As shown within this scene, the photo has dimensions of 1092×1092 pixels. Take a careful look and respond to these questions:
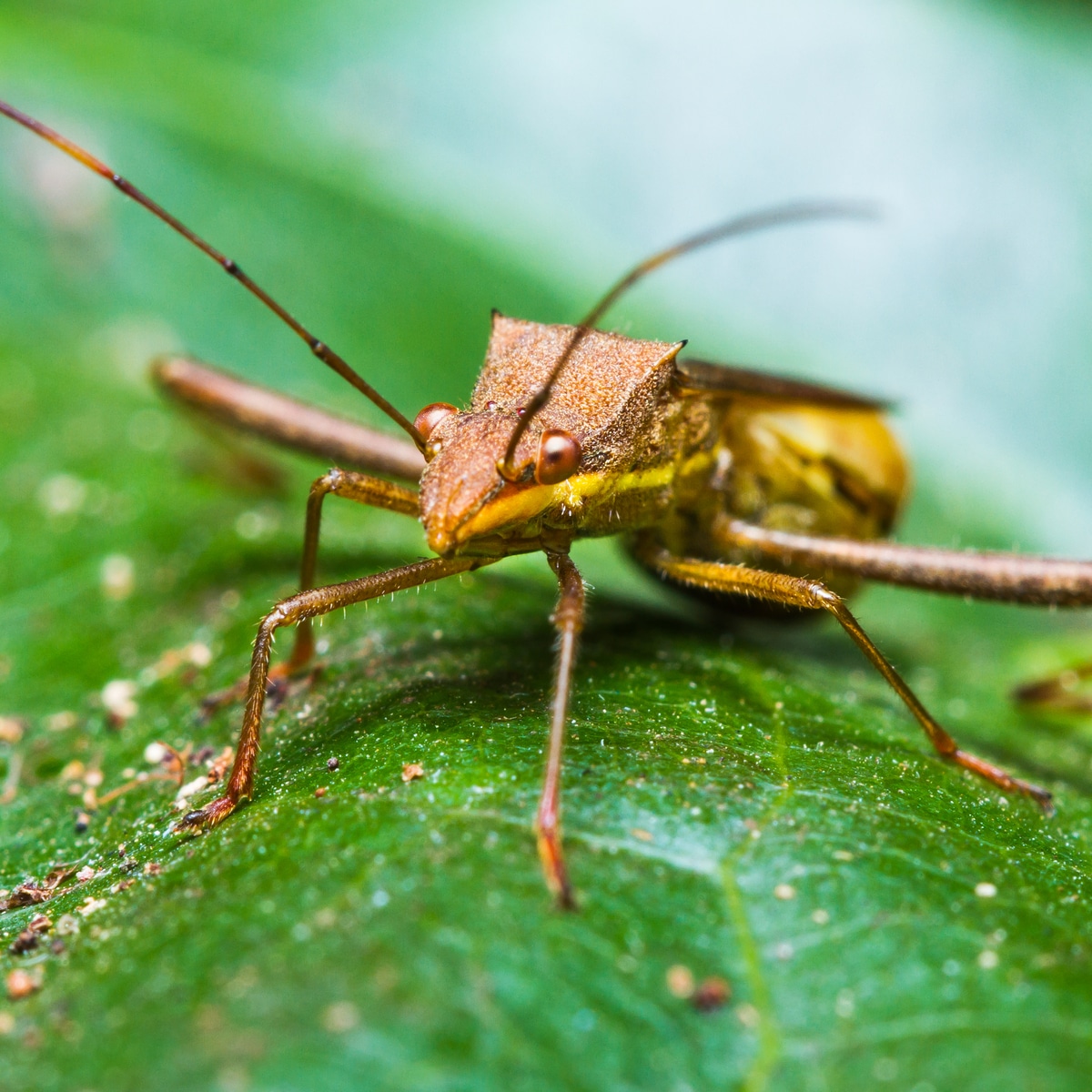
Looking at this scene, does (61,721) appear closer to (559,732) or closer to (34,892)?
(34,892)

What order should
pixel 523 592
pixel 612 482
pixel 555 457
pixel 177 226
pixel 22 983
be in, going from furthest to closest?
1. pixel 523 592
2. pixel 612 482
3. pixel 555 457
4. pixel 177 226
5. pixel 22 983

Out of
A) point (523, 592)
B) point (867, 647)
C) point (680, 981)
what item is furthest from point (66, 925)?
point (867, 647)

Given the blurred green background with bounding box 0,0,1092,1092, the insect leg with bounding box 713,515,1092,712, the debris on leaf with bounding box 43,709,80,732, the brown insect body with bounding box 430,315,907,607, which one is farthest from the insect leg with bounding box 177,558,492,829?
the insect leg with bounding box 713,515,1092,712

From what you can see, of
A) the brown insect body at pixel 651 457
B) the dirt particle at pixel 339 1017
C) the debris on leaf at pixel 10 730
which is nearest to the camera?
the dirt particle at pixel 339 1017

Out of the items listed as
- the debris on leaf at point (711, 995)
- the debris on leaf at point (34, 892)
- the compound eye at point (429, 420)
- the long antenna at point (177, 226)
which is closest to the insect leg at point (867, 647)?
the compound eye at point (429, 420)

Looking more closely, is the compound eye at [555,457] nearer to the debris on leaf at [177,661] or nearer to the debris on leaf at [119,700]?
the debris on leaf at [177,661]

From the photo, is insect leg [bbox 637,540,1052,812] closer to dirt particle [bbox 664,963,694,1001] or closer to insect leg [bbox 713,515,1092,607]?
insect leg [bbox 713,515,1092,607]
